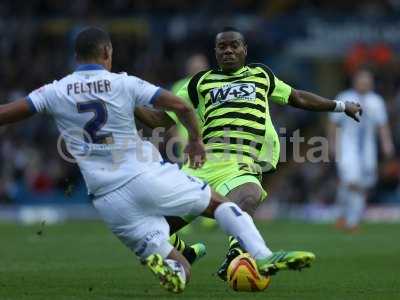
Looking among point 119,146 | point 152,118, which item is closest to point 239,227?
point 119,146

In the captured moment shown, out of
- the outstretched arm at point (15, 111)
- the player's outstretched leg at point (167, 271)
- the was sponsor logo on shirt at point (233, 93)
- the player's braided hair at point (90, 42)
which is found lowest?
the player's outstretched leg at point (167, 271)

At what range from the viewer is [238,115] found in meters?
10.5

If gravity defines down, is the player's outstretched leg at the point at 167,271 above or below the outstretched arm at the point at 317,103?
below

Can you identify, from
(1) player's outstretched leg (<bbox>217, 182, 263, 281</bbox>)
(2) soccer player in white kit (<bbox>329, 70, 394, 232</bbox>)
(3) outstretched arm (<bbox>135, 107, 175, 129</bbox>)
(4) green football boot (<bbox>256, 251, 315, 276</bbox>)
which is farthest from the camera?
(2) soccer player in white kit (<bbox>329, 70, 394, 232</bbox>)

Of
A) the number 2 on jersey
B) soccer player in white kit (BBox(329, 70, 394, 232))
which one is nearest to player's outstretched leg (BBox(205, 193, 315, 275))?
the number 2 on jersey

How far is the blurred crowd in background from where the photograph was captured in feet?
92.1

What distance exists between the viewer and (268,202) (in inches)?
1025

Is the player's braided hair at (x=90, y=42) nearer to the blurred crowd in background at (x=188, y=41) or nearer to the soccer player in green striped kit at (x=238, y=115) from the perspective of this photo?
the soccer player in green striped kit at (x=238, y=115)

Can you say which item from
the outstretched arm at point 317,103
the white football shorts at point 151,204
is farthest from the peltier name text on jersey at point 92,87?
the outstretched arm at point 317,103

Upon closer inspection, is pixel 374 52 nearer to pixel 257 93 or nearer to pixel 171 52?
pixel 171 52

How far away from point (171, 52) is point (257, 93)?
19.3 metres

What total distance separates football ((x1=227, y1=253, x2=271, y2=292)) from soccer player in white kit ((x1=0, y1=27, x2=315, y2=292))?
0.34m

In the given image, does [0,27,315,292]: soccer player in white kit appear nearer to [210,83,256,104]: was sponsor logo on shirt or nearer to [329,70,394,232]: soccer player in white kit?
[210,83,256,104]: was sponsor logo on shirt

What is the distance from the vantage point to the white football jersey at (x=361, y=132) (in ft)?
64.6
